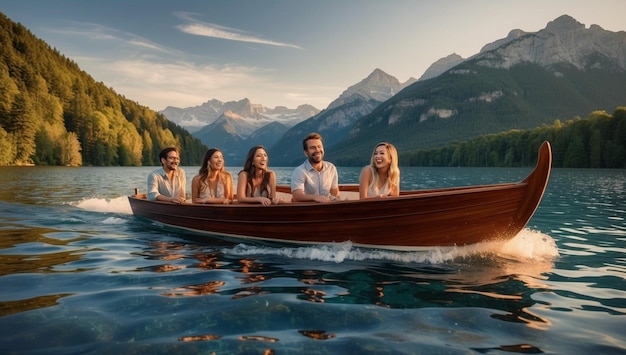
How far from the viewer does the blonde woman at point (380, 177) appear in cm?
→ 916

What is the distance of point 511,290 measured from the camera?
20.9ft

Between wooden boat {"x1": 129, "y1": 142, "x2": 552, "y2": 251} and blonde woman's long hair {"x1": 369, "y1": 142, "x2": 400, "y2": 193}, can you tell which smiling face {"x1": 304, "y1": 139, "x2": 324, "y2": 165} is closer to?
wooden boat {"x1": 129, "y1": 142, "x2": 552, "y2": 251}

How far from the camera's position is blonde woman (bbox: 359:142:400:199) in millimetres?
9164

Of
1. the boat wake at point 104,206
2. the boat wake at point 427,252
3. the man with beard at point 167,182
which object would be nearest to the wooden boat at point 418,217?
the boat wake at point 427,252

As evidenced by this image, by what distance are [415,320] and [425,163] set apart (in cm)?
13702

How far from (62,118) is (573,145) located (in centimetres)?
10067

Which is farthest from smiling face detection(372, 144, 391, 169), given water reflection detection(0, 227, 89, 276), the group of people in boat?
water reflection detection(0, 227, 89, 276)

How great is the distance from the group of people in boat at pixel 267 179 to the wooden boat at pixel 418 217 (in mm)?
490

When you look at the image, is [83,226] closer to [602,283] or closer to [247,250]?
[247,250]

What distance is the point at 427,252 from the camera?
8656 millimetres

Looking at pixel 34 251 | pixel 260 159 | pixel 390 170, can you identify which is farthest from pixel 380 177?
pixel 34 251

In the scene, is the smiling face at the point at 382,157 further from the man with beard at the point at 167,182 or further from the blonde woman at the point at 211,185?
the man with beard at the point at 167,182

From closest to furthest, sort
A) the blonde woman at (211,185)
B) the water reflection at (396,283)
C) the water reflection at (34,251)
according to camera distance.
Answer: the water reflection at (396,283) < the water reflection at (34,251) < the blonde woman at (211,185)

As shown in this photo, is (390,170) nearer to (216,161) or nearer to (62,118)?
(216,161)
